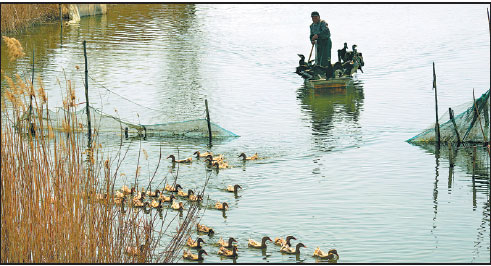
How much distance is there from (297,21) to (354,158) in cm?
2138

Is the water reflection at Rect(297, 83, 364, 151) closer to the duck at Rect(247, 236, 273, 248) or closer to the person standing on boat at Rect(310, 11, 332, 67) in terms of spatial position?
the person standing on boat at Rect(310, 11, 332, 67)

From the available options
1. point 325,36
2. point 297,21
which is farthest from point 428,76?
point 297,21

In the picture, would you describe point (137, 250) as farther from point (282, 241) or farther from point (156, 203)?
point (156, 203)

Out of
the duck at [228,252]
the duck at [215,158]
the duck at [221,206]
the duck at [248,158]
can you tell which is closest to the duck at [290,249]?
the duck at [228,252]

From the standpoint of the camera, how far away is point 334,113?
1808cm

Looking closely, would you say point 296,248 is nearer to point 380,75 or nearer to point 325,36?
point 325,36

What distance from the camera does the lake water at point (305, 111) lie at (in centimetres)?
1042

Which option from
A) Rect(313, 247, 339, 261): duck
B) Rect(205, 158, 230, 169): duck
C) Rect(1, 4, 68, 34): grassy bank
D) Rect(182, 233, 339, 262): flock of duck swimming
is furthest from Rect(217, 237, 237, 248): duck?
Rect(1, 4, 68, 34): grassy bank

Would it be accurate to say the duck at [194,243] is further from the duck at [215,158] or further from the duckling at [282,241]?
the duck at [215,158]

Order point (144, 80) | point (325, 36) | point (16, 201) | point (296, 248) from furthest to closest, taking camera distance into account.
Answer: point (144, 80) < point (325, 36) < point (296, 248) < point (16, 201)

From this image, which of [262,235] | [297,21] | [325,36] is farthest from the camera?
[297,21]

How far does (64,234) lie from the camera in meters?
6.22

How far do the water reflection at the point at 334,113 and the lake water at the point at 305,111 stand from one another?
0.05m

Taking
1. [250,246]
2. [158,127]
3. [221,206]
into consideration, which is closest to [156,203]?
[221,206]
